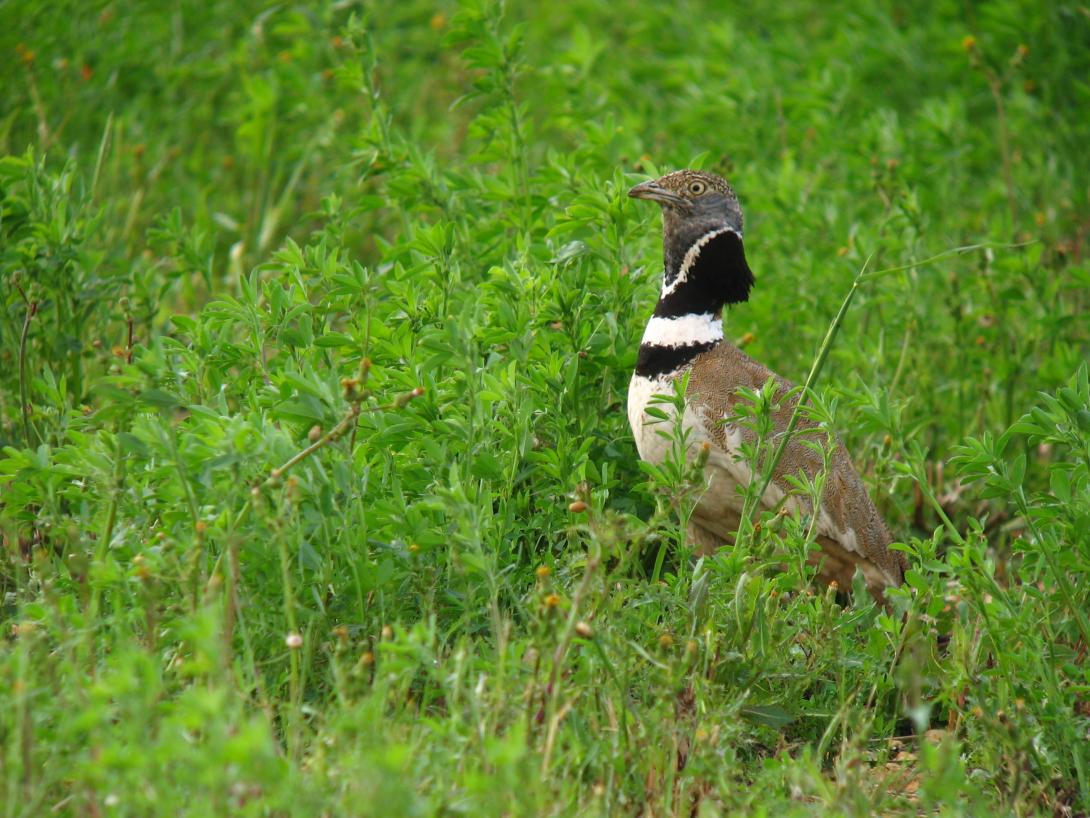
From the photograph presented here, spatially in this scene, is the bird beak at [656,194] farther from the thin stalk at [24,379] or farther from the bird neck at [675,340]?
the thin stalk at [24,379]

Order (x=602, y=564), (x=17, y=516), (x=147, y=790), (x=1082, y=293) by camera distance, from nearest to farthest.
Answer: (x=147, y=790)
(x=602, y=564)
(x=17, y=516)
(x=1082, y=293)

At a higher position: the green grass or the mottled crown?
the mottled crown

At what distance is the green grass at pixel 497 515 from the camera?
10.0 ft

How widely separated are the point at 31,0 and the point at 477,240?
2924mm

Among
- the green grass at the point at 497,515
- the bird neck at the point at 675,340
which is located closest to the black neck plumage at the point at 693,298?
the bird neck at the point at 675,340

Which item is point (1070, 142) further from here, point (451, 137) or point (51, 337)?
point (51, 337)

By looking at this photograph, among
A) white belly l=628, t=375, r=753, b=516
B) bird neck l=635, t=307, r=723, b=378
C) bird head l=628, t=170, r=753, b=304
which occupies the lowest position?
Result: white belly l=628, t=375, r=753, b=516

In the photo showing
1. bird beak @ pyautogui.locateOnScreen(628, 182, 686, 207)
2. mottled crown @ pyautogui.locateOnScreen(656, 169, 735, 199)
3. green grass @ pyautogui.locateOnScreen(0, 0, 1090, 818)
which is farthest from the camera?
mottled crown @ pyautogui.locateOnScreen(656, 169, 735, 199)

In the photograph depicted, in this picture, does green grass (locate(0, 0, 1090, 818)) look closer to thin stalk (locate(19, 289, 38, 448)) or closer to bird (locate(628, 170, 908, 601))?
thin stalk (locate(19, 289, 38, 448))

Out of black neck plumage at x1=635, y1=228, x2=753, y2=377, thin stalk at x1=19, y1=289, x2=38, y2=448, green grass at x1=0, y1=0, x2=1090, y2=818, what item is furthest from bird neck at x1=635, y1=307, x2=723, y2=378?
thin stalk at x1=19, y1=289, x2=38, y2=448

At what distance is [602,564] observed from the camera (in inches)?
136

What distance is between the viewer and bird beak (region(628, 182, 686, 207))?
4.82 meters

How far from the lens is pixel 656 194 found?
4.88 metres

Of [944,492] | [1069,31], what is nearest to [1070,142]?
[1069,31]
